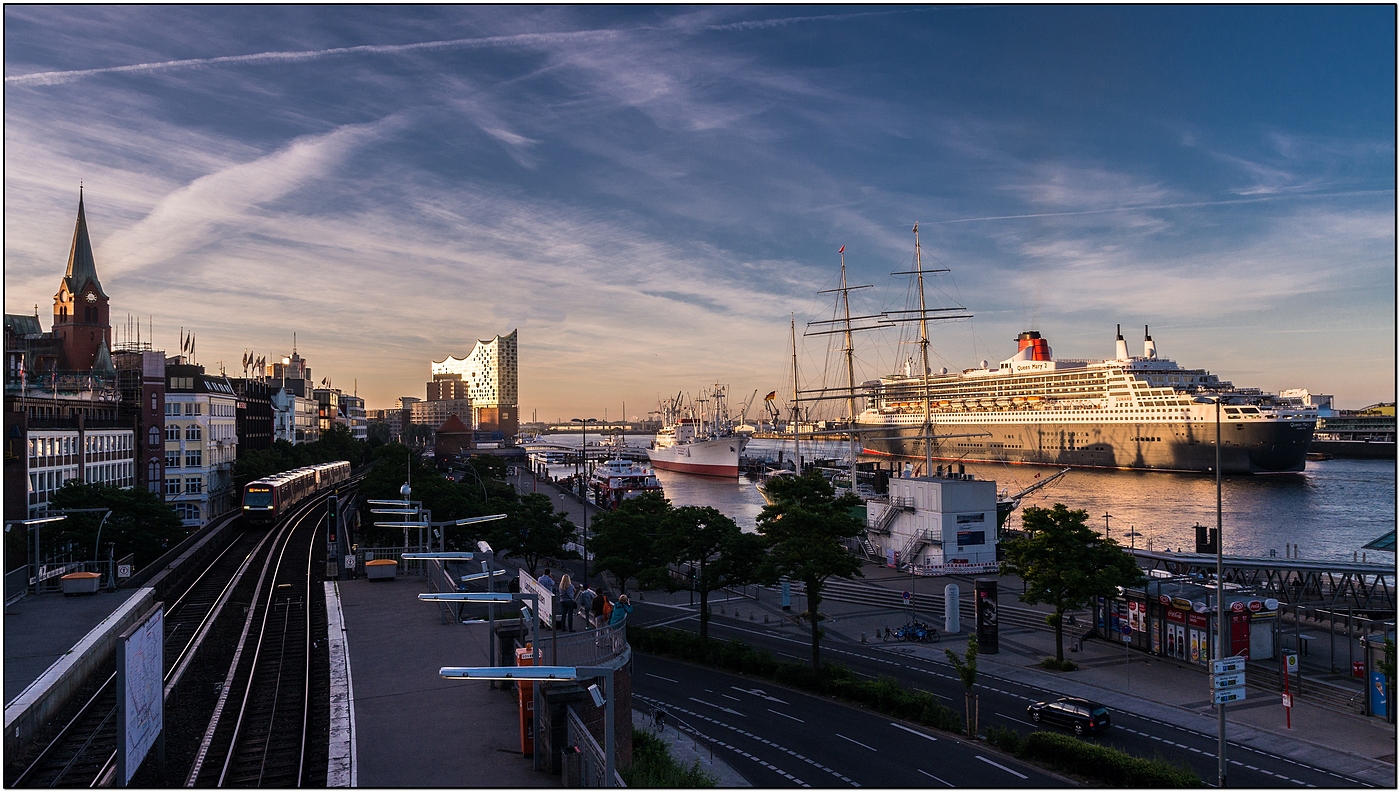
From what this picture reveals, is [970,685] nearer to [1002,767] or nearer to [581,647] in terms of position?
[1002,767]

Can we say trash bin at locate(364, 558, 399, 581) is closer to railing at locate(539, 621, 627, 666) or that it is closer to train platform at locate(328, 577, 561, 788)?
train platform at locate(328, 577, 561, 788)

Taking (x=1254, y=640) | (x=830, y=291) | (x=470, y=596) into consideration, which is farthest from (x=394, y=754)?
(x=830, y=291)

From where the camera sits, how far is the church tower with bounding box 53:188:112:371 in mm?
78938

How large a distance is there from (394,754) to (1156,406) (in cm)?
12145

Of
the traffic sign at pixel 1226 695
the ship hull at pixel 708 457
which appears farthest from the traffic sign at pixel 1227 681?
the ship hull at pixel 708 457

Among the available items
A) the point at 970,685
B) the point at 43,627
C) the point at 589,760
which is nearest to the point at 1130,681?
the point at 970,685

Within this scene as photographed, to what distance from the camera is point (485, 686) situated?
17766 mm

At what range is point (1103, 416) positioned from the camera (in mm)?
123188

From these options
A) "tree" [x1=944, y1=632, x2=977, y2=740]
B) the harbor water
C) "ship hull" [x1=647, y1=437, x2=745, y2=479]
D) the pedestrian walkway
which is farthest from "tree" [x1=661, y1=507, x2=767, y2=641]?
"ship hull" [x1=647, y1=437, x2=745, y2=479]

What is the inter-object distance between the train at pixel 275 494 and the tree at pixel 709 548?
33.0 meters

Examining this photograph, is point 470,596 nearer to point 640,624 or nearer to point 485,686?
point 485,686

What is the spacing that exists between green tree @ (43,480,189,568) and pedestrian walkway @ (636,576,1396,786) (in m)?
23.0

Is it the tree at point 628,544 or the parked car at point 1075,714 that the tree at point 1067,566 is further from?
the tree at point 628,544

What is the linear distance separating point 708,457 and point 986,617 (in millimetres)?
115367
